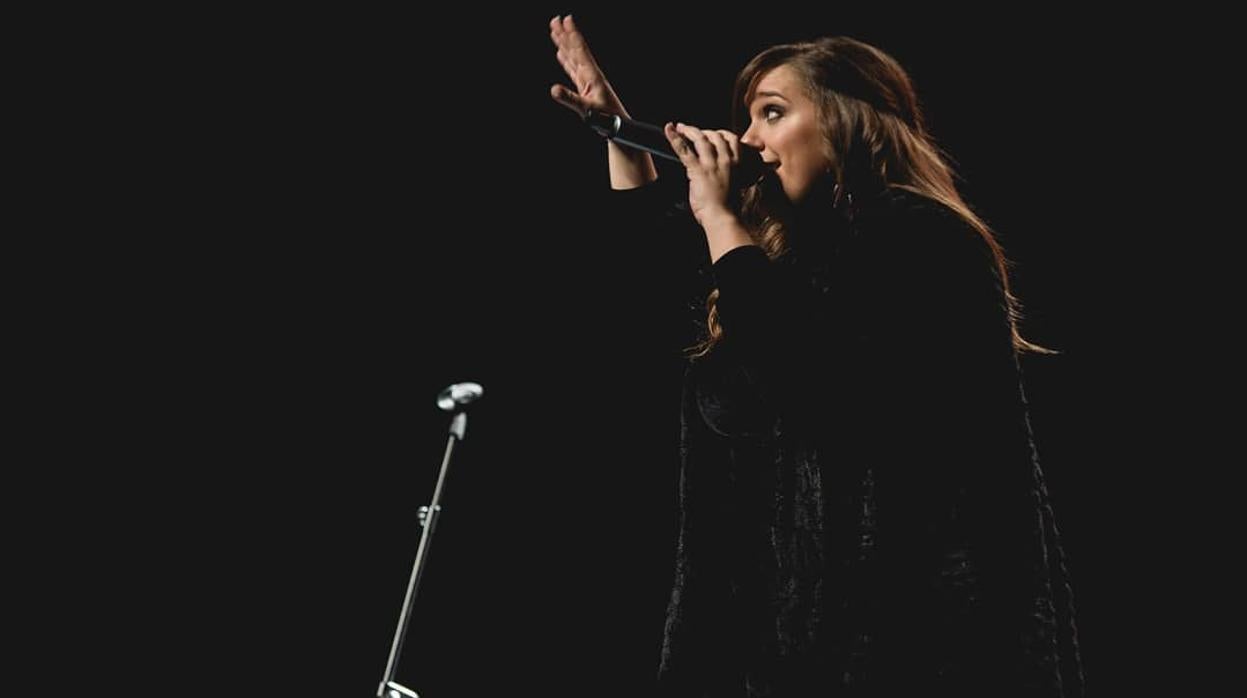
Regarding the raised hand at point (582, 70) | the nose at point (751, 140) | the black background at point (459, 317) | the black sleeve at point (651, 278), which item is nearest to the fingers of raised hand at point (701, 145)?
the nose at point (751, 140)

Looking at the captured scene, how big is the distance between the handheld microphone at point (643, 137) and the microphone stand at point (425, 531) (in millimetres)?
882

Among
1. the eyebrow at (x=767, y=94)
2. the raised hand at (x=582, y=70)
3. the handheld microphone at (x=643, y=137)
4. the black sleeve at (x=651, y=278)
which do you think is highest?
the black sleeve at (x=651, y=278)

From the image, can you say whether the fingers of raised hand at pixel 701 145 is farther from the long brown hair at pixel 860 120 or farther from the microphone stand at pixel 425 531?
the microphone stand at pixel 425 531

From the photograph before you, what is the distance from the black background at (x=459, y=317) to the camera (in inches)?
90.3

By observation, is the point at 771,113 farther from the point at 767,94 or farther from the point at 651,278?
the point at 651,278

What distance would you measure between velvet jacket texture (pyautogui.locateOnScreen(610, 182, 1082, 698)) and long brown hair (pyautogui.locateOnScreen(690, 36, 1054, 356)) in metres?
0.11

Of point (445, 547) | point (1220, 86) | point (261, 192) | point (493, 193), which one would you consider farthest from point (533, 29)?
point (1220, 86)

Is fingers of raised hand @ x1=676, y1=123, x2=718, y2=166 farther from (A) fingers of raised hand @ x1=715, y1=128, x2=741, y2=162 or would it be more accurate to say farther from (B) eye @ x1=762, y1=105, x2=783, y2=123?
(B) eye @ x1=762, y1=105, x2=783, y2=123

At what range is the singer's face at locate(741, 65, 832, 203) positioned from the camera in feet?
4.04

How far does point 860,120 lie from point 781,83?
101 millimetres

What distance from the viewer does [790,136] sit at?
1237mm

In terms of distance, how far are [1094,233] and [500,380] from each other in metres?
1.29

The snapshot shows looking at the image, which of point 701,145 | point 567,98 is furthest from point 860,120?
point 567,98

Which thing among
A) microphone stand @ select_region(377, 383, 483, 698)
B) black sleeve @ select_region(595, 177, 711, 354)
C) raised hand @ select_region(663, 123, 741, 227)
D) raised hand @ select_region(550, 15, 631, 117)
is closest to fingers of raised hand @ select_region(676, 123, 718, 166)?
raised hand @ select_region(663, 123, 741, 227)
